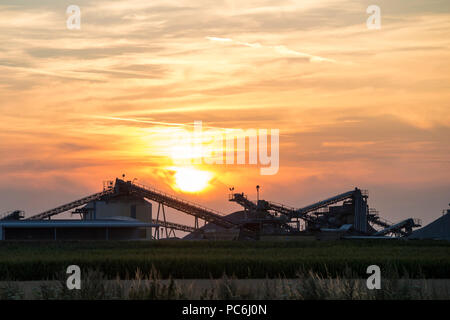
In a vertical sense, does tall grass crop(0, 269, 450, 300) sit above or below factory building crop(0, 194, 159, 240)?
below

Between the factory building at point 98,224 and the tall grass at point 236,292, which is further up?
the factory building at point 98,224

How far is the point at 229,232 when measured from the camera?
11662 cm

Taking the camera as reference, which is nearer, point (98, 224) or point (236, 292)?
point (236, 292)

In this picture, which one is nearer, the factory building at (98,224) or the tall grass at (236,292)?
the tall grass at (236,292)

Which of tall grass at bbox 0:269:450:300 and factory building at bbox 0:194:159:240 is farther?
factory building at bbox 0:194:159:240

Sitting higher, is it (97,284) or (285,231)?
(285,231)

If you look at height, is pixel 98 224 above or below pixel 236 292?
above

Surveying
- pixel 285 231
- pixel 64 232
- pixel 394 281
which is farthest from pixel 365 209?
pixel 394 281
